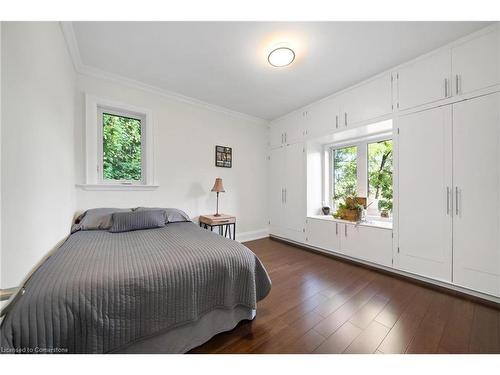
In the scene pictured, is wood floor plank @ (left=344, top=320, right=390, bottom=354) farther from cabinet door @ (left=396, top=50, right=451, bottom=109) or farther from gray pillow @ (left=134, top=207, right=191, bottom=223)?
cabinet door @ (left=396, top=50, right=451, bottom=109)

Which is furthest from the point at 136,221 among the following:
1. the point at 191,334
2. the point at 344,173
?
the point at 344,173

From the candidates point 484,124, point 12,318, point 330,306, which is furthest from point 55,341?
point 484,124

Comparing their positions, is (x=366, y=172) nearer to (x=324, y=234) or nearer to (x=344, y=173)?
(x=344, y=173)

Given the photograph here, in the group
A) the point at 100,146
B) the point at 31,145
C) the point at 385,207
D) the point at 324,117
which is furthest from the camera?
the point at 324,117

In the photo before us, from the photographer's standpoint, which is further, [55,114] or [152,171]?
[152,171]

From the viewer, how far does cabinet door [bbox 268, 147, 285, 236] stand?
391cm

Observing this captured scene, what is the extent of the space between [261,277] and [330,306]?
734mm

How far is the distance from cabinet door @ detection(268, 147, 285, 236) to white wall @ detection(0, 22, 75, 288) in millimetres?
3215

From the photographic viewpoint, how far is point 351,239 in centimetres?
279

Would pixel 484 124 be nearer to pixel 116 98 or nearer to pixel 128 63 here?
pixel 128 63

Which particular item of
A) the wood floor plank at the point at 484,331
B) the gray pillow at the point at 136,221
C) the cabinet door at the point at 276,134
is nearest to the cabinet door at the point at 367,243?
the wood floor plank at the point at 484,331

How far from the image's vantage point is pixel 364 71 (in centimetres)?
240

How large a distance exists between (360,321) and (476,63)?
2.60 m

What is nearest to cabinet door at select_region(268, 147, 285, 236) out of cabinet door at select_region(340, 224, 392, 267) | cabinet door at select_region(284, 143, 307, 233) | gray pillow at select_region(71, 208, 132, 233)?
cabinet door at select_region(284, 143, 307, 233)
